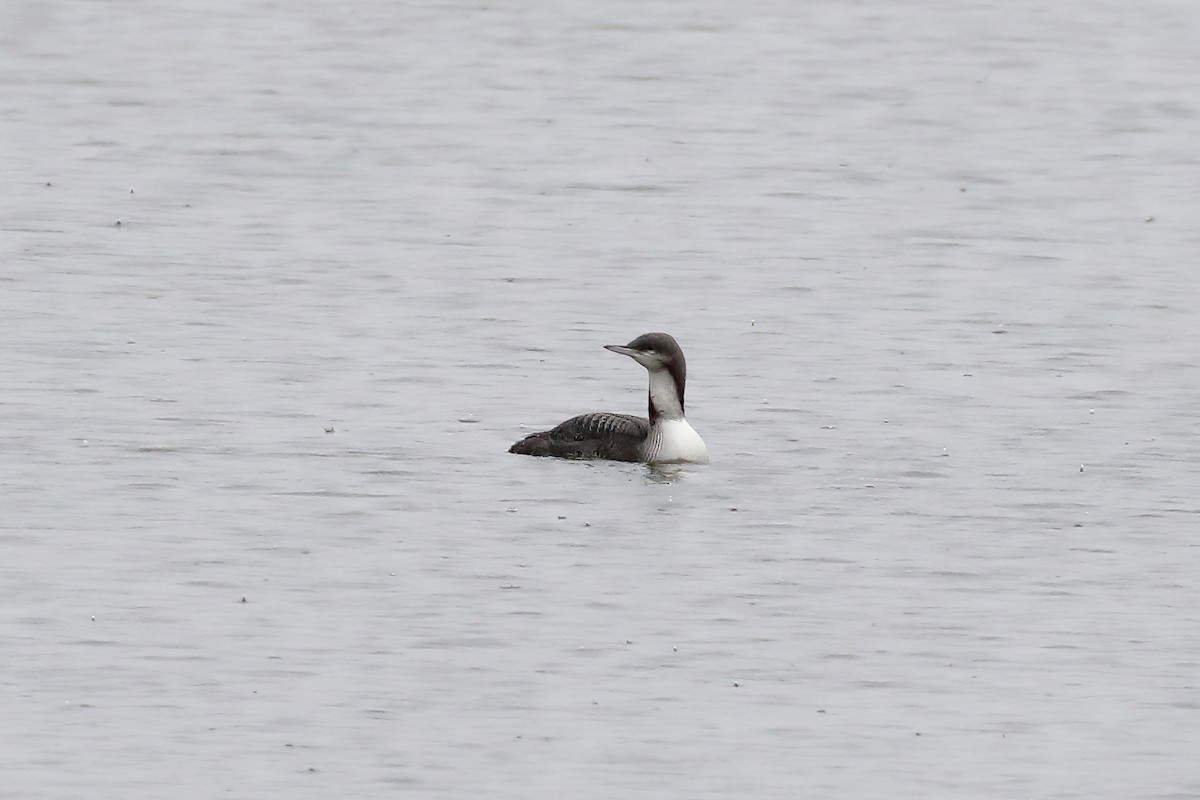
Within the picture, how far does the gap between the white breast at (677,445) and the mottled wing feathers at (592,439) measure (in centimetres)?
18

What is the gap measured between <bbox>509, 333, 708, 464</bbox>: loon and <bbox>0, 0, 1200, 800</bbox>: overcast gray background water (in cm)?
16

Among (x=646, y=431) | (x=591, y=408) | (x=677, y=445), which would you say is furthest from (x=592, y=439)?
(x=591, y=408)

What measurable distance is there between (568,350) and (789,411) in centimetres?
234

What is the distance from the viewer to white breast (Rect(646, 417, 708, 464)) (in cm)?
1675

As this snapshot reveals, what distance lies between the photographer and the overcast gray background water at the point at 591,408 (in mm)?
11539

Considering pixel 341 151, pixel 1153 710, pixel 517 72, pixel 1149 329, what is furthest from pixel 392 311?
pixel 517 72

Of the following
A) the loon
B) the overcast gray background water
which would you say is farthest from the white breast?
the overcast gray background water

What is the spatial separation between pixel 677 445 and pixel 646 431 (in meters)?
0.47

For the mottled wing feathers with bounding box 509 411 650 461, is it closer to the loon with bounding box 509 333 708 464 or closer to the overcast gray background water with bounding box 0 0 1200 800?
the loon with bounding box 509 333 708 464

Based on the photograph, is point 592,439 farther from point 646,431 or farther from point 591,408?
point 591,408

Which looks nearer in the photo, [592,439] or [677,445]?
[677,445]

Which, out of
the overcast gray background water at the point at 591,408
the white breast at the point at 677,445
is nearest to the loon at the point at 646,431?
the white breast at the point at 677,445

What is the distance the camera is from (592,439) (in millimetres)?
16891

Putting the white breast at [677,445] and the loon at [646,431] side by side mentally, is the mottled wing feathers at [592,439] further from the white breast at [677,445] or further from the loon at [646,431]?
the white breast at [677,445]
